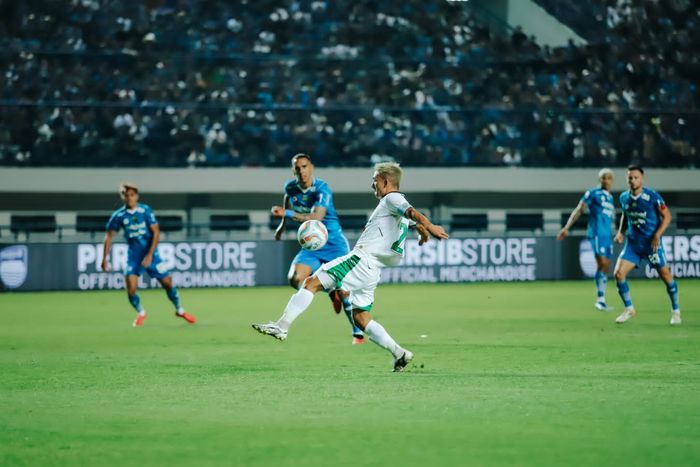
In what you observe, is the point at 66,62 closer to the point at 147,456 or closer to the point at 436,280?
the point at 436,280

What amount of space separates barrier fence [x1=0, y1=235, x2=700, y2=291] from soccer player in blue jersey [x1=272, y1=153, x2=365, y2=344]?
47.0 feet

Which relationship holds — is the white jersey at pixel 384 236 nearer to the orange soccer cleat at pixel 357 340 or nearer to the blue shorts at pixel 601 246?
the orange soccer cleat at pixel 357 340

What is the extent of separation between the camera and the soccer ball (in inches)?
539

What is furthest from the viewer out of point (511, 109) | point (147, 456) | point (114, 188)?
point (511, 109)

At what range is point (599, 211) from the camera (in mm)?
20375

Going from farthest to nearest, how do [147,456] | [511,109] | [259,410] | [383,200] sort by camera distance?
[511,109] → [383,200] → [259,410] → [147,456]

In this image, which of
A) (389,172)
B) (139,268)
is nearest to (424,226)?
(389,172)

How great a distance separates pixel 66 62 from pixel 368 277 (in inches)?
1041

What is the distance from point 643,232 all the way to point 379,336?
25.5ft

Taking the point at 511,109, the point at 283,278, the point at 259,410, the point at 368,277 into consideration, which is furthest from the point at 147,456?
the point at 511,109

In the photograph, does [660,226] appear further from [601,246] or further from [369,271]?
[369,271]

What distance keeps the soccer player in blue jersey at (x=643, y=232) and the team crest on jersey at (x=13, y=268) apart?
15227 millimetres

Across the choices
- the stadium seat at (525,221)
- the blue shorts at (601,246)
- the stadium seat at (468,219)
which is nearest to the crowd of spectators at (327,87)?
the stadium seat at (525,221)

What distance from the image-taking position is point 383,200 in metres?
10.7
